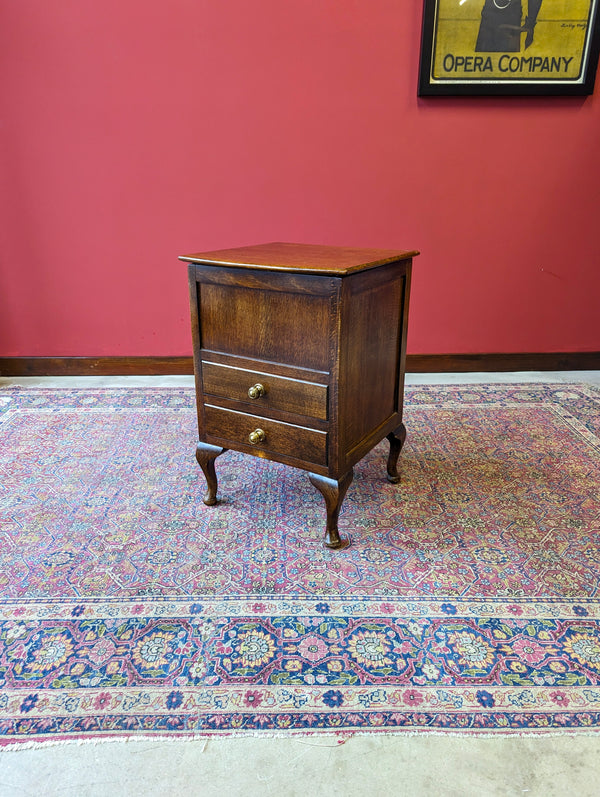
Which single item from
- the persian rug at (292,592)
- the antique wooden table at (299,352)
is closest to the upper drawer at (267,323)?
the antique wooden table at (299,352)

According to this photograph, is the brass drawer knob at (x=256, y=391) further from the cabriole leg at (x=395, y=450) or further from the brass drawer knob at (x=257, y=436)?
the cabriole leg at (x=395, y=450)

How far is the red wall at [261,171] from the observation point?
258cm

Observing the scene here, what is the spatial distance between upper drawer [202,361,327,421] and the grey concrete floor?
77 centimetres

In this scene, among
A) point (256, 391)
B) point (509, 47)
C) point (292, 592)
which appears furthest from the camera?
point (509, 47)

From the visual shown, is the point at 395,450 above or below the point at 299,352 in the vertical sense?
below

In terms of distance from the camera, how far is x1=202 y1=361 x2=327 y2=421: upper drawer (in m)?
1.46

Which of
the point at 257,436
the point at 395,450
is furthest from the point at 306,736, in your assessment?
the point at 395,450

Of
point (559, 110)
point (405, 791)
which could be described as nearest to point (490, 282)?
point (559, 110)

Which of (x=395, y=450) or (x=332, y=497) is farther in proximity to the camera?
(x=395, y=450)

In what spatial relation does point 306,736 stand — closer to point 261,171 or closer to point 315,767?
point 315,767

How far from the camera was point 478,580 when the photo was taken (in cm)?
144

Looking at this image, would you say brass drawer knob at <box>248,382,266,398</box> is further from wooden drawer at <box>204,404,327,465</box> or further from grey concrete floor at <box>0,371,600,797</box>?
grey concrete floor at <box>0,371,600,797</box>

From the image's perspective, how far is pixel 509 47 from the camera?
2.58 meters

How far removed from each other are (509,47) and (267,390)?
2258mm
